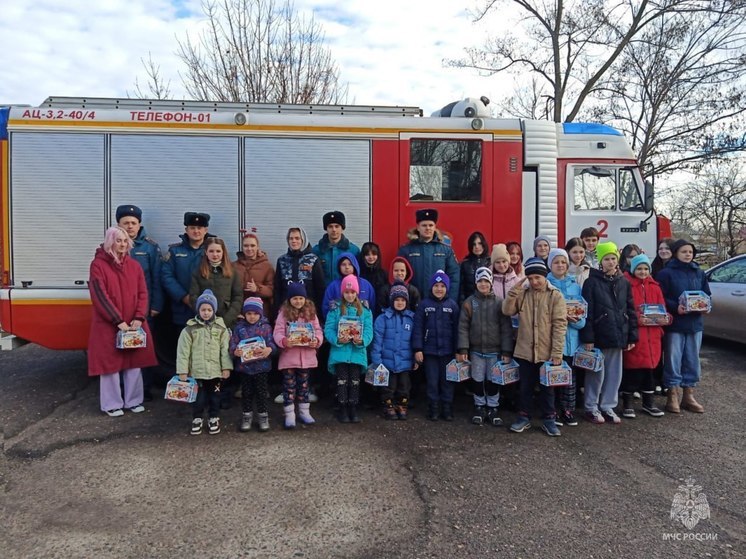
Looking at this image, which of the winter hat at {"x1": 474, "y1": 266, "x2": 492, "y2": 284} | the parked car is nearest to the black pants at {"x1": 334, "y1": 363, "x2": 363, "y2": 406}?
the winter hat at {"x1": 474, "y1": 266, "x2": 492, "y2": 284}

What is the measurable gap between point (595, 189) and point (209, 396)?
5459 millimetres

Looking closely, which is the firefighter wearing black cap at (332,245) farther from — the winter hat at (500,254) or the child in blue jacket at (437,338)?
the winter hat at (500,254)

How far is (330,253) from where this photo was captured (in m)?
5.88

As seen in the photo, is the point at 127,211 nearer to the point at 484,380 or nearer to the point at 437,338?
the point at 437,338

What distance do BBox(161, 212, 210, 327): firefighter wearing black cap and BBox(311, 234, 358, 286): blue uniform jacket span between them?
1303 mm

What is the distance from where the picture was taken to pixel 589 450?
4742 mm

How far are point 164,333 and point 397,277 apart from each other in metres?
3.11

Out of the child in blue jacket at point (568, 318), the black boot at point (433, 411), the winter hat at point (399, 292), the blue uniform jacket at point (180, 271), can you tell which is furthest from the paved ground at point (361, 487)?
the winter hat at point (399, 292)

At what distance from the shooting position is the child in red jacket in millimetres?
5512

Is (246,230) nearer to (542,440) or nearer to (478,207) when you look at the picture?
(478,207)

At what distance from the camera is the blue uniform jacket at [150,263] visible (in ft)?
19.1

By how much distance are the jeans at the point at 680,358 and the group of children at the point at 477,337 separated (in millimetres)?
12

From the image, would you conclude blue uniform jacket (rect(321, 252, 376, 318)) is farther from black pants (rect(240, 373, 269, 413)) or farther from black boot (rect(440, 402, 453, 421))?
black boot (rect(440, 402, 453, 421))

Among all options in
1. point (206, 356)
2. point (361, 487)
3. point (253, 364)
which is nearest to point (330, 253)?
point (253, 364)
